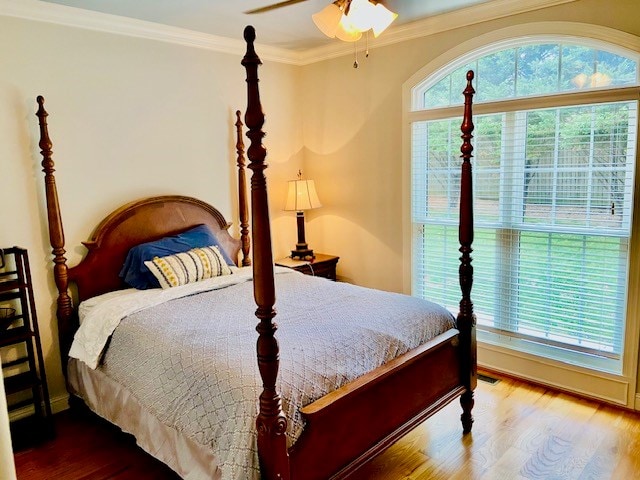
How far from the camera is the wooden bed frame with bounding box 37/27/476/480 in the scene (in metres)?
1.59

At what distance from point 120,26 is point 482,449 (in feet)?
11.4

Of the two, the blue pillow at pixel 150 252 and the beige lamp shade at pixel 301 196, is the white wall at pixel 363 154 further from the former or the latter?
the blue pillow at pixel 150 252

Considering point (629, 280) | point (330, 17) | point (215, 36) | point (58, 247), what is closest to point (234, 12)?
point (215, 36)

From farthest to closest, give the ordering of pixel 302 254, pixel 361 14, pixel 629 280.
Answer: pixel 302 254
pixel 629 280
pixel 361 14

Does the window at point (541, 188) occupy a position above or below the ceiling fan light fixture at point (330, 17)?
below

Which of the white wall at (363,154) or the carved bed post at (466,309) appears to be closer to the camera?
the carved bed post at (466,309)

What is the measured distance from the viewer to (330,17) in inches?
88.5

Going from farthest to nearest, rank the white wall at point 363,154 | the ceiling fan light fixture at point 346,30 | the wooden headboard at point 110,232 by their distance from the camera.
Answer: the white wall at point 363,154, the wooden headboard at point 110,232, the ceiling fan light fixture at point 346,30

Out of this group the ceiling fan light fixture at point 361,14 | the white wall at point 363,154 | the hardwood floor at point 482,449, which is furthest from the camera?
the white wall at point 363,154

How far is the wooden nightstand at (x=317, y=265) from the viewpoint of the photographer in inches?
156

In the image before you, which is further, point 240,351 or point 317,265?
point 317,265

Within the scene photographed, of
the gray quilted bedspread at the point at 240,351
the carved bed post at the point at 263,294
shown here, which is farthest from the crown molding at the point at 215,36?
the carved bed post at the point at 263,294

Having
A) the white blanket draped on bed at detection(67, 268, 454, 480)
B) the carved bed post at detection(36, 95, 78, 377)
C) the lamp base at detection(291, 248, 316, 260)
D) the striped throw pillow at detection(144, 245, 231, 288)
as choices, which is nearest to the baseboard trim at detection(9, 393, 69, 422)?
the carved bed post at detection(36, 95, 78, 377)

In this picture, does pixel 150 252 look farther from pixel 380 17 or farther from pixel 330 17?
pixel 380 17
